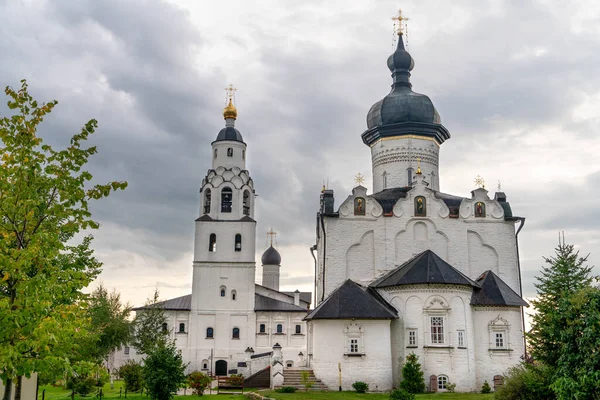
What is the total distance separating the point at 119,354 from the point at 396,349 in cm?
2673

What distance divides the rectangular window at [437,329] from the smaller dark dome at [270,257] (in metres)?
37.1

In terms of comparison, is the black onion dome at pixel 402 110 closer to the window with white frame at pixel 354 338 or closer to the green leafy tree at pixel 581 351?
the window with white frame at pixel 354 338

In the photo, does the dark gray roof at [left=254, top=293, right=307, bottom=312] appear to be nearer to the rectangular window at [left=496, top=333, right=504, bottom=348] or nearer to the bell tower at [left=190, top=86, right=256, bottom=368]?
the bell tower at [left=190, top=86, right=256, bottom=368]

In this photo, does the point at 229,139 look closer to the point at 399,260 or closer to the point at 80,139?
the point at 399,260

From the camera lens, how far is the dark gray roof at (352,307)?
30.4m

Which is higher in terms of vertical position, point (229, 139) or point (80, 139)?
point (229, 139)

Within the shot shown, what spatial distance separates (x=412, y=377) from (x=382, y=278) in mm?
6837

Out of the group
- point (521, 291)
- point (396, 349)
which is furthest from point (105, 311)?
point (521, 291)

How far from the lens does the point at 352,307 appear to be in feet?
101

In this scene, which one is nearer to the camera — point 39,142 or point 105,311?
point 39,142

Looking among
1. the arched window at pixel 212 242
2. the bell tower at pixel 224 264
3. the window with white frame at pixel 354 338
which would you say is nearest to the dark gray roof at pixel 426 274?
the window with white frame at pixel 354 338

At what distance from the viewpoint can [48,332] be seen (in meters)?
10.1

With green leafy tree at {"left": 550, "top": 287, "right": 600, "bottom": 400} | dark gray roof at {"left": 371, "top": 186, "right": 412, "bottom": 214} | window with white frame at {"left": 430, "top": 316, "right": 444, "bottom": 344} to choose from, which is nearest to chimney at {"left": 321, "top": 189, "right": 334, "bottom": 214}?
dark gray roof at {"left": 371, "top": 186, "right": 412, "bottom": 214}

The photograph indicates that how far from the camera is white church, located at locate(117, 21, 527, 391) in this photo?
30453mm
